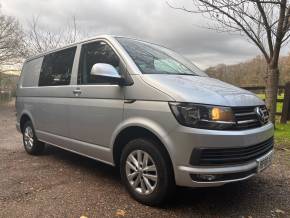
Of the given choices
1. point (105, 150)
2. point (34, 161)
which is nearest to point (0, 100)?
point (34, 161)

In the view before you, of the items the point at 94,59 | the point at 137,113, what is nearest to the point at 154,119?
the point at 137,113

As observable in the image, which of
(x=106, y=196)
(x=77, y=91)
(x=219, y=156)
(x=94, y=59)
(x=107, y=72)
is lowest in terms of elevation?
(x=106, y=196)

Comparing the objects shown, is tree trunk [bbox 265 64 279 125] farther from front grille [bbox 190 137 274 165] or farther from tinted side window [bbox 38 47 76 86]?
front grille [bbox 190 137 274 165]

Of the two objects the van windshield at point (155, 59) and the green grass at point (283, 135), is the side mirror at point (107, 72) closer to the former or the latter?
the van windshield at point (155, 59)

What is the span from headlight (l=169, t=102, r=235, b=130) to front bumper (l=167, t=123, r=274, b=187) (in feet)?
0.21

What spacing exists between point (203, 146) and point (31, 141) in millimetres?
4291

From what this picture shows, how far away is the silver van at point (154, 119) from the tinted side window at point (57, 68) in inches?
1.3

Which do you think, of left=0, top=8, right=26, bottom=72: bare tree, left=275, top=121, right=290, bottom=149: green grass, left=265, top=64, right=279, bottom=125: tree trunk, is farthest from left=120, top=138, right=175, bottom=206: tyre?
left=0, top=8, right=26, bottom=72: bare tree

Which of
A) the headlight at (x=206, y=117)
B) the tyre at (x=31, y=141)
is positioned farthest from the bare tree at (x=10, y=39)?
the headlight at (x=206, y=117)

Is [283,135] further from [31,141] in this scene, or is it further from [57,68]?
[31,141]

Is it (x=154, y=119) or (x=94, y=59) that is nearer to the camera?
(x=154, y=119)

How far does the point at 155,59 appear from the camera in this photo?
443 cm

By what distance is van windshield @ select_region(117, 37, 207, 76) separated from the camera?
4.13 metres

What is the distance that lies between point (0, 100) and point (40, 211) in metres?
35.0
